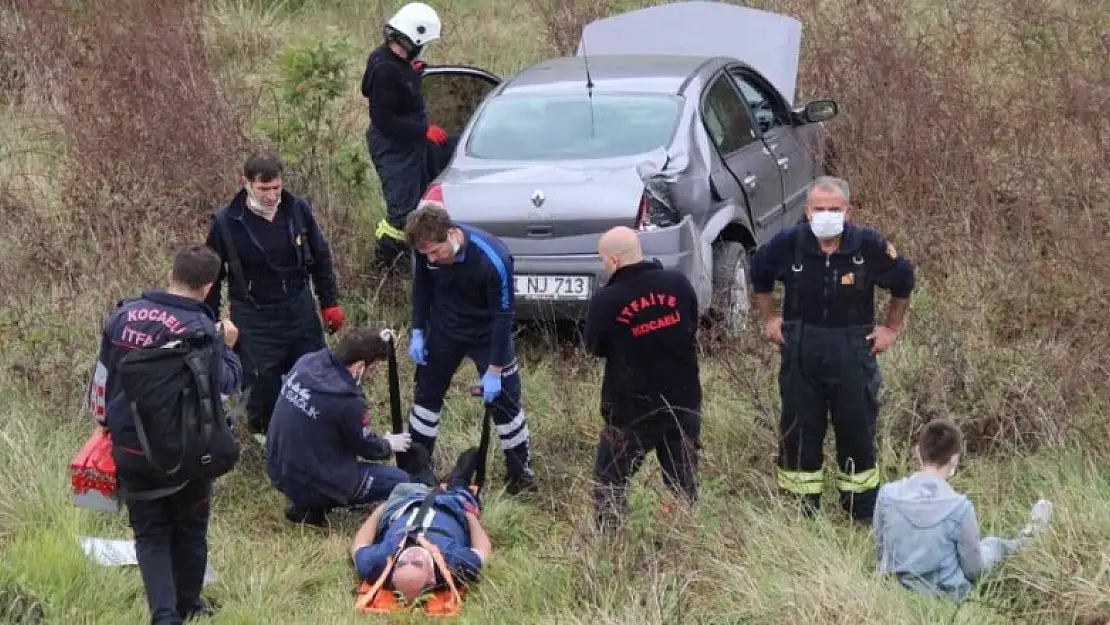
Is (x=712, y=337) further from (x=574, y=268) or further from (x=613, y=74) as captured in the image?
(x=613, y=74)

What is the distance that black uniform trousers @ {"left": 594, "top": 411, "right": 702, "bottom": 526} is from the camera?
5238 millimetres

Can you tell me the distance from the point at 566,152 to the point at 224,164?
2801 millimetres

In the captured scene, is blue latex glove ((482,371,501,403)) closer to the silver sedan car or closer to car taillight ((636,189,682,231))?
the silver sedan car

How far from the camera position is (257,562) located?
5309 mm

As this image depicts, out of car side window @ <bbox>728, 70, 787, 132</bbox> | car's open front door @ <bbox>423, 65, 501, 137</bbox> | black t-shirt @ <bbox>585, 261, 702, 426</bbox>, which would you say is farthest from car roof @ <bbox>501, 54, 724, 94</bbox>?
black t-shirt @ <bbox>585, 261, 702, 426</bbox>

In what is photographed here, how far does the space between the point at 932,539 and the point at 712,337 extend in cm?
207

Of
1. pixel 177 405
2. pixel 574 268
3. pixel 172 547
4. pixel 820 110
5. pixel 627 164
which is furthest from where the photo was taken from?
pixel 820 110

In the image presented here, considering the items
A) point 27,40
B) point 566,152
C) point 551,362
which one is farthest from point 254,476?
point 27,40

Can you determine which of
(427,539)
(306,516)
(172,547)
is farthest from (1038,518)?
(172,547)

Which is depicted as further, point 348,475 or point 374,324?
point 374,324

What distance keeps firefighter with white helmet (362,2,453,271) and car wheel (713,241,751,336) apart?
1.84m

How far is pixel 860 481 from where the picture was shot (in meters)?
5.33

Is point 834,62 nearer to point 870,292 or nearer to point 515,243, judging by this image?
point 515,243

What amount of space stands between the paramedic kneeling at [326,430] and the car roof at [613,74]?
109 inches
